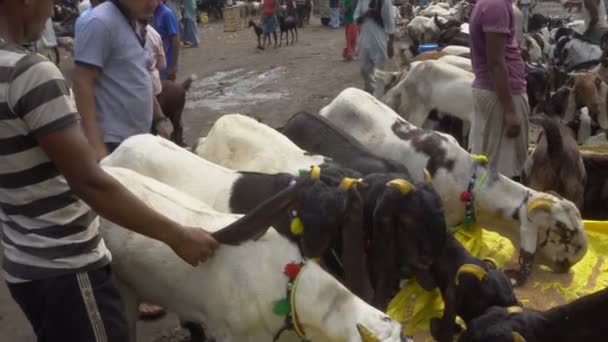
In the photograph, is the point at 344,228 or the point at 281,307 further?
the point at 344,228

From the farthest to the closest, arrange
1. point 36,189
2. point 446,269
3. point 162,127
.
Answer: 1. point 162,127
2. point 446,269
3. point 36,189

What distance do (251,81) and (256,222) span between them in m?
11.6

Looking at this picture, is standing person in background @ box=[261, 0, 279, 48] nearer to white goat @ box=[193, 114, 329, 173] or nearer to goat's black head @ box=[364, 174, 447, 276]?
white goat @ box=[193, 114, 329, 173]

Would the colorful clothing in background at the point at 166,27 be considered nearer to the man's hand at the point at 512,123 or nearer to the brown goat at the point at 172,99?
the brown goat at the point at 172,99

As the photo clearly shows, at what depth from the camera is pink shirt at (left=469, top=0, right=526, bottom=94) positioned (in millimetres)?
4926

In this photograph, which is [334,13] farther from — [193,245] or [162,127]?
[193,245]

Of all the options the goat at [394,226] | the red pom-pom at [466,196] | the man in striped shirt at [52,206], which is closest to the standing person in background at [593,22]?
the red pom-pom at [466,196]

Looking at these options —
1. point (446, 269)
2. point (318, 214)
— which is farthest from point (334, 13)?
point (318, 214)

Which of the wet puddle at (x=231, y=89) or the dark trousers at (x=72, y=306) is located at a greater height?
the dark trousers at (x=72, y=306)

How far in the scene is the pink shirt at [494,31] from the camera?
493 centimetres

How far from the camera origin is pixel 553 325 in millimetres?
2727

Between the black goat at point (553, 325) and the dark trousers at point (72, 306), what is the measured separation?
1.39 metres

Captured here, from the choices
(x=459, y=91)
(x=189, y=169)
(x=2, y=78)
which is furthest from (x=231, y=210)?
(x=459, y=91)

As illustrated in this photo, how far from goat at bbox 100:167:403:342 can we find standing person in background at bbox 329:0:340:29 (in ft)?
68.5
